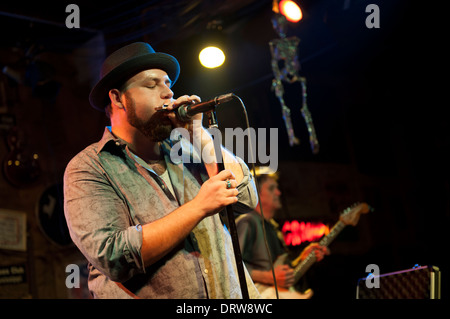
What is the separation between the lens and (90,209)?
5.57ft

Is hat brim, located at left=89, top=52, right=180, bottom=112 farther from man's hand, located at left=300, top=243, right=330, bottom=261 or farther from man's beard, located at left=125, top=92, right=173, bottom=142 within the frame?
man's hand, located at left=300, top=243, right=330, bottom=261

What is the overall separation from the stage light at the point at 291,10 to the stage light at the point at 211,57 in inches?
31.2

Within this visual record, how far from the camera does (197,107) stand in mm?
1700

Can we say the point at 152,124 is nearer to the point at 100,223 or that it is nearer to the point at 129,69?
the point at 129,69

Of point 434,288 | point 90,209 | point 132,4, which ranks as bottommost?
point 434,288

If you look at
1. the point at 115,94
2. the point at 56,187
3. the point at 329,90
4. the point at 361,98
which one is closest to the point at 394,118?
the point at 361,98

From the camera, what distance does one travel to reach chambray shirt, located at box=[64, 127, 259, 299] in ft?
5.33

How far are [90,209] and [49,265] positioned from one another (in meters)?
3.43

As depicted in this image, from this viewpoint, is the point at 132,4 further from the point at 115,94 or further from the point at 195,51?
the point at 115,94

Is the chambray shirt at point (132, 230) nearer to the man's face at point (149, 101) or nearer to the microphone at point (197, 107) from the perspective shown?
the man's face at point (149, 101)

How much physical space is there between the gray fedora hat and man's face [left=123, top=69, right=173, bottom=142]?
3cm

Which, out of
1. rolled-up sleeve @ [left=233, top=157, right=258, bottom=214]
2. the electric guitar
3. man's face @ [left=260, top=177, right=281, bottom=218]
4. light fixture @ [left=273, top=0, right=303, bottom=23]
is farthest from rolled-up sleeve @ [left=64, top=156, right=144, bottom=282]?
man's face @ [left=260, top=177, right=281, bottom=218]

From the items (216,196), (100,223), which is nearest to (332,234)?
(216,196)

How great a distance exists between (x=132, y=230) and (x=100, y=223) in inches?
5.4
